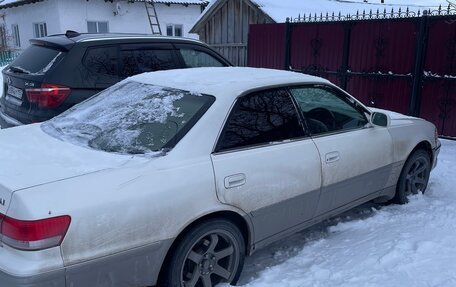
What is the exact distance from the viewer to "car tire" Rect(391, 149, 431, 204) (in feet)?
15.3

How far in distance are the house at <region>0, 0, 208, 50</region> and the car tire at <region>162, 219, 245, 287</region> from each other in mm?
17918

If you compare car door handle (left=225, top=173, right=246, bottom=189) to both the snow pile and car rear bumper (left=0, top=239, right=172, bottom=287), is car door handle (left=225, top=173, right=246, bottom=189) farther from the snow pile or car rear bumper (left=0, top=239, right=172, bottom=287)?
the snow pile

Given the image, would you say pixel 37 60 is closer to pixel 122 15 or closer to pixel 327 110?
pixel 327 110

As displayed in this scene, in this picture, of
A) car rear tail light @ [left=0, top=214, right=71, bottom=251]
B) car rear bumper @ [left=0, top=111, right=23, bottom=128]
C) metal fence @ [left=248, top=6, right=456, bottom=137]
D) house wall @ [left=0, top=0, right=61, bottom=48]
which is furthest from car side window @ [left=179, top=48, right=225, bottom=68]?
house wall @ [left=0, top=0, right=61, bottom=48]

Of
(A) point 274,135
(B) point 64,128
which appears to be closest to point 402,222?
(A) point 274,135

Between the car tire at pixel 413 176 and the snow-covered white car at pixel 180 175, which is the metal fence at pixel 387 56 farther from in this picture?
the snow-covered white car at pixel 180 175

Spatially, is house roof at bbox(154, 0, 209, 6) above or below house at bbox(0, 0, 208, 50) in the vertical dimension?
above

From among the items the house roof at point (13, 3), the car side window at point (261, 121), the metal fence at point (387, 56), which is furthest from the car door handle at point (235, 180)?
the house roof at point (13, 3)

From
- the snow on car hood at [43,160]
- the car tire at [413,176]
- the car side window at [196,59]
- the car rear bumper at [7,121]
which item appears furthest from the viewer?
the car side window at [196,59]

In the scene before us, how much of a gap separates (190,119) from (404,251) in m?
2.09

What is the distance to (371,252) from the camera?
3721mm

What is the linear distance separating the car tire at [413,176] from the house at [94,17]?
1658 centimetres

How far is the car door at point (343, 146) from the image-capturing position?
373cm

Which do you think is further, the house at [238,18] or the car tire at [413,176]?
the house at [238,18]
